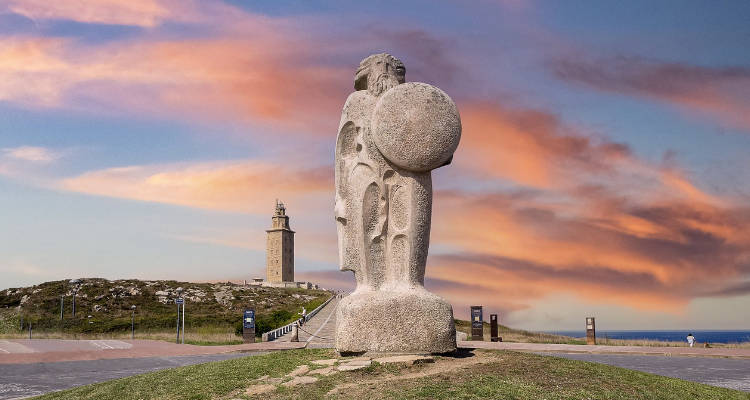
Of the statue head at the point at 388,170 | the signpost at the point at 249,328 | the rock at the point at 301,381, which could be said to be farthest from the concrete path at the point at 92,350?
the rock at the point at 301,381

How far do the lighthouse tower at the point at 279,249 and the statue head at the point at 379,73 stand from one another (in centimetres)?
10535

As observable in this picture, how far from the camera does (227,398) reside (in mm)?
8328

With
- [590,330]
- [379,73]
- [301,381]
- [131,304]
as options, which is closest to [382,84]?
[379,73]

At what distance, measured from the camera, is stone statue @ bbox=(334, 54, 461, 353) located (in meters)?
9.46

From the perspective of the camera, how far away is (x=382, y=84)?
415 inches

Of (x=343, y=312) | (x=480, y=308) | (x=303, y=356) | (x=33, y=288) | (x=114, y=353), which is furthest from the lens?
(x=33, y=288)

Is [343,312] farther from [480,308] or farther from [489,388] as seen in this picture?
[480,308]

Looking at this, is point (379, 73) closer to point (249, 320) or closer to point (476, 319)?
point (476, 319)

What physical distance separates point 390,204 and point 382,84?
202 cm

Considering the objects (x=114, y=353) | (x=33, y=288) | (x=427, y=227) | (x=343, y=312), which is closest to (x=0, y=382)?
(x=114, y=353)

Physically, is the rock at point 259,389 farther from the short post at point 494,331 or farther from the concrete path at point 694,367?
the short post at point 494,331

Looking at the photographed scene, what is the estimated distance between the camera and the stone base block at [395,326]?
30.8ft

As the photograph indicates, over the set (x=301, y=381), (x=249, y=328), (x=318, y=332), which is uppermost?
(x=301, y=381)

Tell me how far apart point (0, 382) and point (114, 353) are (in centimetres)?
839
